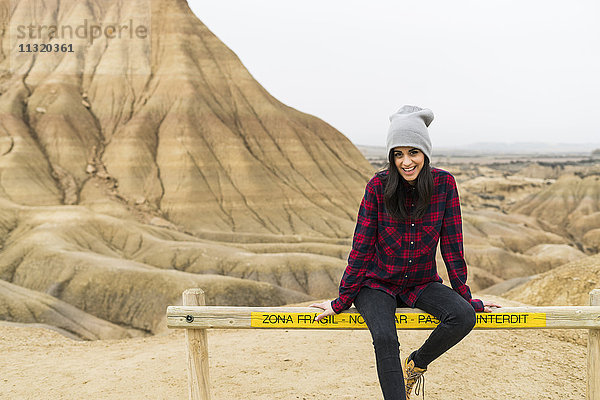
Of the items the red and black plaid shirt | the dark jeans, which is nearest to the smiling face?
the red and black plaid shirt

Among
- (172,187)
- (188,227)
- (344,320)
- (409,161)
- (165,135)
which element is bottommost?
(188,227)

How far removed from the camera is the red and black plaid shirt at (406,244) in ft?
14.5

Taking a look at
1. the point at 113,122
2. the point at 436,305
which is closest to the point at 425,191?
the point at 436,305

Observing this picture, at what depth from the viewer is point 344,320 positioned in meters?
4.70

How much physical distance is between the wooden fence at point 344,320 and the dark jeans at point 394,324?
214 mm

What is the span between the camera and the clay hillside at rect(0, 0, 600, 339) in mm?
29359

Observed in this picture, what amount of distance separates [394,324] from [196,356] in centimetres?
208

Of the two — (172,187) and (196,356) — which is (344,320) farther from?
(172,187)

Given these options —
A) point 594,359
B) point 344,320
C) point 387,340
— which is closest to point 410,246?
point 387,340

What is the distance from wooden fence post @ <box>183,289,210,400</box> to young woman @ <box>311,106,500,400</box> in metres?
1.41

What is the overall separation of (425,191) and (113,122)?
58.1 meters

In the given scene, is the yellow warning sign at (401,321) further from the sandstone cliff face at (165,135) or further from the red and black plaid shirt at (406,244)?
the sandstone cliff face at (165,135)

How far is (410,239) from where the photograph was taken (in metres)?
4.39

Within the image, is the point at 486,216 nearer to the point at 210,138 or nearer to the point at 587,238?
the point at 587,238
